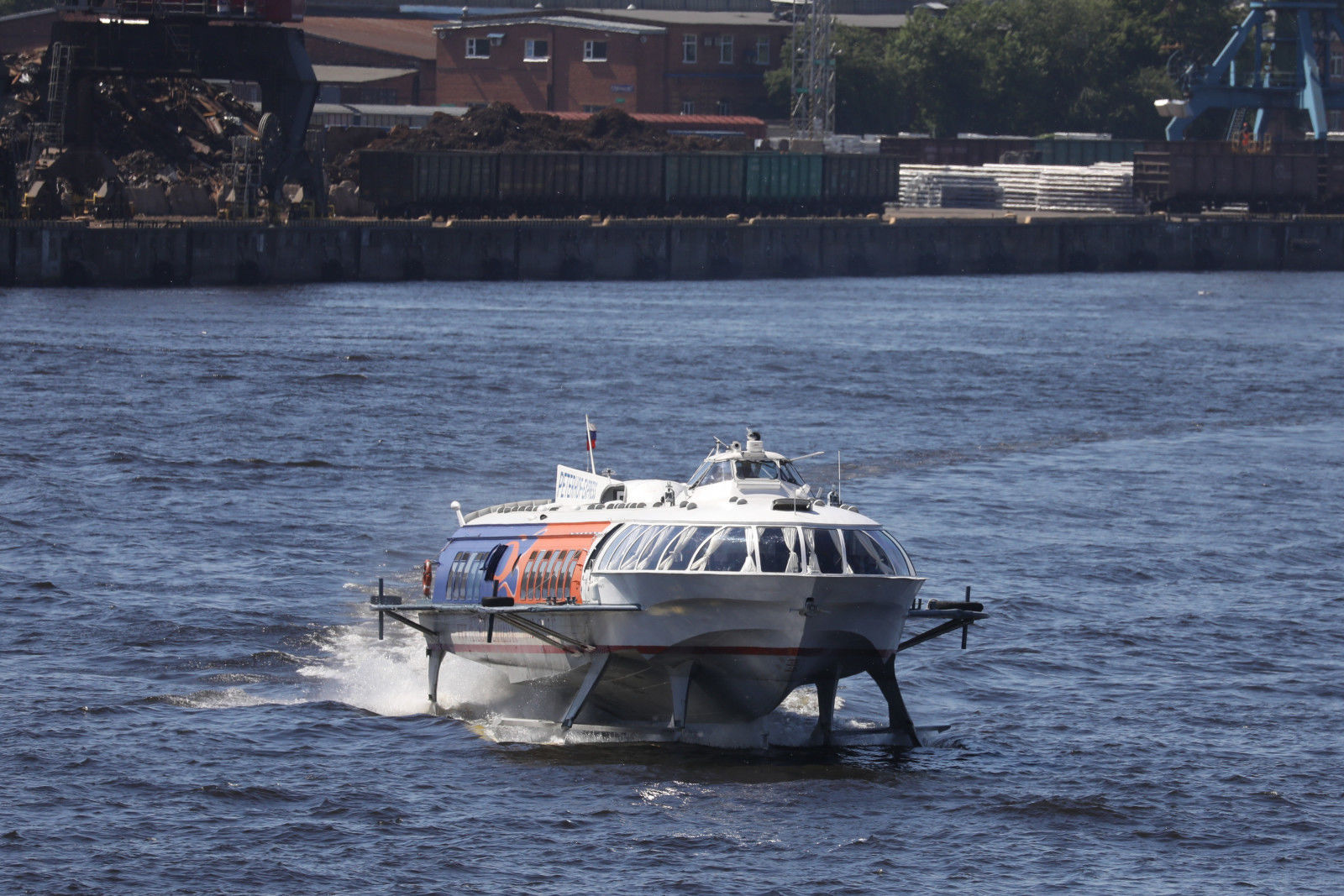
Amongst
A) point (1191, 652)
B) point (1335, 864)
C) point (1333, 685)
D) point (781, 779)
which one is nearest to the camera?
point (1335, 864)

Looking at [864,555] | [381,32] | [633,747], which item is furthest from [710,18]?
[864,555]

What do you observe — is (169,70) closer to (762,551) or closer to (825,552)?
(762,551)

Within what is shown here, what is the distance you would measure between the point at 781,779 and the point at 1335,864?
20.8 feet

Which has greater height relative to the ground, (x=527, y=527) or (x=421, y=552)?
(x=527, y=527)

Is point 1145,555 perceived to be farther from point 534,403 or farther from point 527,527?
point 534,403

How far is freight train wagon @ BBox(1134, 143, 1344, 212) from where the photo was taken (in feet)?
427

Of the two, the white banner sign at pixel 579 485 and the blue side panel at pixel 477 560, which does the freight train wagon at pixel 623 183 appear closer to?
the blue side panel at pixel 477 560

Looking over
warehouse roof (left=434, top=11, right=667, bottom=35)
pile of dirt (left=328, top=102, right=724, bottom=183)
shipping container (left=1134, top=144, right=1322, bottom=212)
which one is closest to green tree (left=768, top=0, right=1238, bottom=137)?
warehouse roof (left=434, top=11, right=667, bottom=35)

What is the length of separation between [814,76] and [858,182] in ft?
55.6

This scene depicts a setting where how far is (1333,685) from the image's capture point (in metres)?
29.2

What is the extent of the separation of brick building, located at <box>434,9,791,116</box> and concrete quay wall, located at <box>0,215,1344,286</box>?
2954 centimetres

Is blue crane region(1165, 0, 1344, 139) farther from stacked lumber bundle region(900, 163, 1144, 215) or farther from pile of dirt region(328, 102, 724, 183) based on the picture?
pile of dirt region(328, 102, 724, 183)

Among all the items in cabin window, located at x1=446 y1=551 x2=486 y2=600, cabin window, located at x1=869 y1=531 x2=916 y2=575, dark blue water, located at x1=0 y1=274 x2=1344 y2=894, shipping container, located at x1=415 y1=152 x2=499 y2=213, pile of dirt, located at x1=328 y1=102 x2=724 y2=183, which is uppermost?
pile of dirt, located at x1=328 y1=102 x2=724 y2=183

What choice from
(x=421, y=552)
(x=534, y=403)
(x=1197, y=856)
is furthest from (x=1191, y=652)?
(x=534, y=403)
